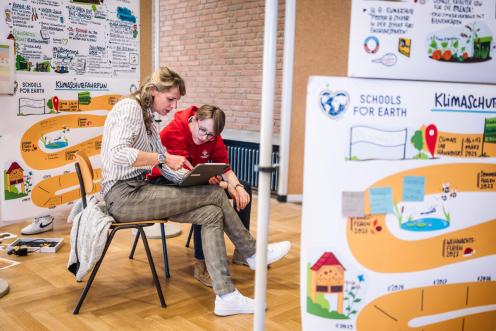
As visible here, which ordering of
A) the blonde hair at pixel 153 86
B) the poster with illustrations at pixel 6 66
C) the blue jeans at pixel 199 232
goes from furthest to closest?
the poster with illustrations at pixel 6 66, the blue jeans at pixel 199 232, the blonde hair at pixel 153 86

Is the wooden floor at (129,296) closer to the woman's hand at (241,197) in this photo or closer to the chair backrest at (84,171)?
the woman's hand at (241,197)

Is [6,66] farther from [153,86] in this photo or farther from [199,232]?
[199,232]

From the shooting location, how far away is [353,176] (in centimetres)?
142

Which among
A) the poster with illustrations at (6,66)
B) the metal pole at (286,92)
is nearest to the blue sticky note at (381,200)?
the metal pole at (286,92)

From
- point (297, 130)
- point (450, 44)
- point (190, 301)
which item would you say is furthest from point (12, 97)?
point (450, 44)

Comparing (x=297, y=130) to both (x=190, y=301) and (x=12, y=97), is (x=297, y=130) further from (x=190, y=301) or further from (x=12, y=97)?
(x=12, y=97)

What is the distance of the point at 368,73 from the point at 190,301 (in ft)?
5.17

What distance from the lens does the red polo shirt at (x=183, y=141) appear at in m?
2.69

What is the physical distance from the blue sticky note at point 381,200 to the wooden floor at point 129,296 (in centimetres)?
99

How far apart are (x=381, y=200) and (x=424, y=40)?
0.48 meters

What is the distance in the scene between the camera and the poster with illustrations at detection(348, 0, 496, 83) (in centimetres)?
139

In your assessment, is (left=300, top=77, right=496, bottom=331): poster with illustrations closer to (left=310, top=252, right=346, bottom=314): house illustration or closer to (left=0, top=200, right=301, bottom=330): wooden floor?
(left=310, top=252, right=346, bottom=314): house illustration

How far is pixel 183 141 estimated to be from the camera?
106 inches

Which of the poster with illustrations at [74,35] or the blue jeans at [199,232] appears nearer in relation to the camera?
the blue jeans at [199,232]
